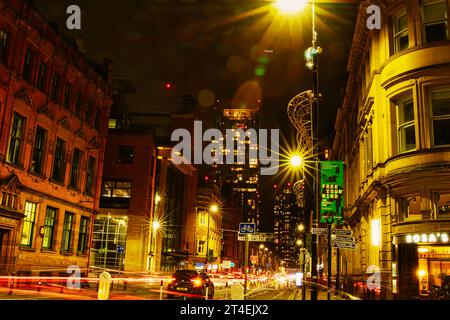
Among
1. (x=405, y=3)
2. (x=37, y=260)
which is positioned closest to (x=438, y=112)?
(x=405, y=3)

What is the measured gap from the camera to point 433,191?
1945 cm

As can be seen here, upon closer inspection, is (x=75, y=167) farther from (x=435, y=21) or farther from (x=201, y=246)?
(x=201, y=246)

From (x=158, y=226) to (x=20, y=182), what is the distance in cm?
3488

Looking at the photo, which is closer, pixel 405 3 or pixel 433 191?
pixel 433 191

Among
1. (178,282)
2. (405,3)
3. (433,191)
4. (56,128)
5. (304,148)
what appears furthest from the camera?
(56,128)

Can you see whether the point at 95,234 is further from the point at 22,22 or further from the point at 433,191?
the point at 433,191

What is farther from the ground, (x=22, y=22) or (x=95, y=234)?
(x=22, y=22)

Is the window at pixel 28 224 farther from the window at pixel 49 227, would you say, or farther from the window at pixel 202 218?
the window at pixel 202 218

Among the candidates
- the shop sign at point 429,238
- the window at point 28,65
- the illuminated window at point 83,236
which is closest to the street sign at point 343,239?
the shop sign at point 429,238

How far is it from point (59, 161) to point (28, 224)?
18.2 ft

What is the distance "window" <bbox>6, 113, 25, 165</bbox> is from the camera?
26.2m

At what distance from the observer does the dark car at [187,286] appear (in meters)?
26.5

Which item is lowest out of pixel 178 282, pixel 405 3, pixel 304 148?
pixel 178 282

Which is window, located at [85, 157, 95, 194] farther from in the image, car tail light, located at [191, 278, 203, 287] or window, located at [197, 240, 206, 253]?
window, located at [197, 240, 206, 253]
